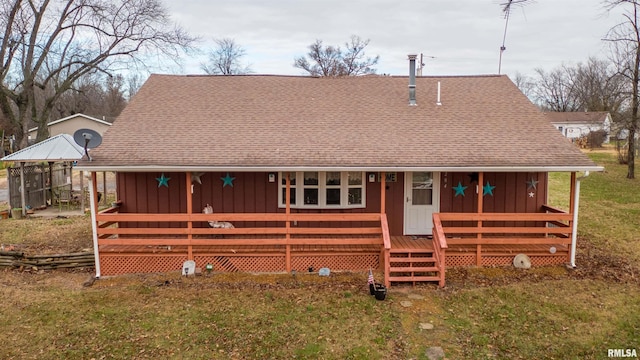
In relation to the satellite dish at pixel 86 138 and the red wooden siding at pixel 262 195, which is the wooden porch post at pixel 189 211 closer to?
the red wooden siding at pixel 262 195

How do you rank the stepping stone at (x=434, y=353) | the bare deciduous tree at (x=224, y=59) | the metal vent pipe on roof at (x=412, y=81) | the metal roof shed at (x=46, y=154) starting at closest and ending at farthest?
1. the stepping stone at (x=434, y=353)
2. the metal vent pipe on roof at (x=412, y=81)
3. the metal roof shed at (x=46, y=154)
4. the bare deciduous tree at (x=224, y=59)

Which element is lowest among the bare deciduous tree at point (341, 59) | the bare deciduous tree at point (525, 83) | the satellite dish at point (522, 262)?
the satellite dish at point (522, 262)

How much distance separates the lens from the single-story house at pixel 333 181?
8.57 metres

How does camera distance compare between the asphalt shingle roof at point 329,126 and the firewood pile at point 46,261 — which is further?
the firewood pile at point 46,261

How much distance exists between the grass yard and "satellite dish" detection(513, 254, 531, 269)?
0.22 m

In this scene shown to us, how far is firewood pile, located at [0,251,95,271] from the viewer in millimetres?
9062

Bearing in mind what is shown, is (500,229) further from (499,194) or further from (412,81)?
(412,81)

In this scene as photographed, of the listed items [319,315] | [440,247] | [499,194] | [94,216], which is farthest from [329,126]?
[94,216]

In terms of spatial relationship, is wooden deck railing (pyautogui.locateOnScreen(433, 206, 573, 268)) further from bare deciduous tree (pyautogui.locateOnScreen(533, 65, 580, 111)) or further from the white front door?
bare deciduous tree (pyautogui.locateOnScreen(533, 65, 580, 111))

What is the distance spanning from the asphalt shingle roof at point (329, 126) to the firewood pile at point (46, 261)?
240 cm

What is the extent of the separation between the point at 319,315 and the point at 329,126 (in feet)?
15.7


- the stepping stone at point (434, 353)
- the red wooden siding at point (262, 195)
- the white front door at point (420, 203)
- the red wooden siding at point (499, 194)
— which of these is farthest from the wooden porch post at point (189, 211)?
the red wooden siding at point (499, 194)

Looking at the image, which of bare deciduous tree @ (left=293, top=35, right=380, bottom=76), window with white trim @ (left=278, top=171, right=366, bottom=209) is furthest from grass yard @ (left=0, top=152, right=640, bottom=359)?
bare deciduous tree @ (left=293, top=35, right=380, bottom=76)

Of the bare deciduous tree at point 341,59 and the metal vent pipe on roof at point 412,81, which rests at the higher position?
the bare deciduous tree at point 341,59
